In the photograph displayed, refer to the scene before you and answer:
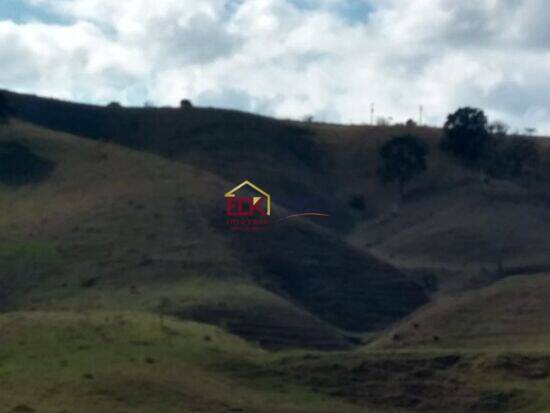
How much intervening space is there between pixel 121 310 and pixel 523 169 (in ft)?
205

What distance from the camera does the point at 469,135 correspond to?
360 ft

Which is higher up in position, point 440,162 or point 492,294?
point 440,162

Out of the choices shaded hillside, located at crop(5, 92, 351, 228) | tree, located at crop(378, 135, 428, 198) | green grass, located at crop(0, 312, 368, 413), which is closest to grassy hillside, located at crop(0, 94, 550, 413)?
green grass, located at crop(0, 312, 368, 413)

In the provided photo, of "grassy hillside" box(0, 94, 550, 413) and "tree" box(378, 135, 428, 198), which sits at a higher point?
"tree" box(378, 135, 428, 198)

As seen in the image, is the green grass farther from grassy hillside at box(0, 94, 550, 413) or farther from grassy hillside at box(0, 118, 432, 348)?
grassy hillside at box(0, 118, 432, 348)

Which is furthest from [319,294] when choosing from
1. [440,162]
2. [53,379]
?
[440,162]

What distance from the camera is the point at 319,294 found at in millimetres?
68750

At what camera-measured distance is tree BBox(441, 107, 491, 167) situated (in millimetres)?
109688

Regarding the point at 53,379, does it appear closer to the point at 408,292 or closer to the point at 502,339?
the point at 502,339

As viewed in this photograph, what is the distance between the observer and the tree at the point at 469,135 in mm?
109688

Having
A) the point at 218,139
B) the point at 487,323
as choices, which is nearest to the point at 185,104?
the point at 218,139

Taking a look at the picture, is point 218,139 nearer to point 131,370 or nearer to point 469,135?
point 469,135

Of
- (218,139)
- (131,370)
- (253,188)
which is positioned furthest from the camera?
(218,139)

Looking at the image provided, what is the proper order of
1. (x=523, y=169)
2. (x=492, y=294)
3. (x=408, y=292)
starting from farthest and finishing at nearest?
(x=523, y=169) < (x=408, y=292) < (x=492, y=294)
